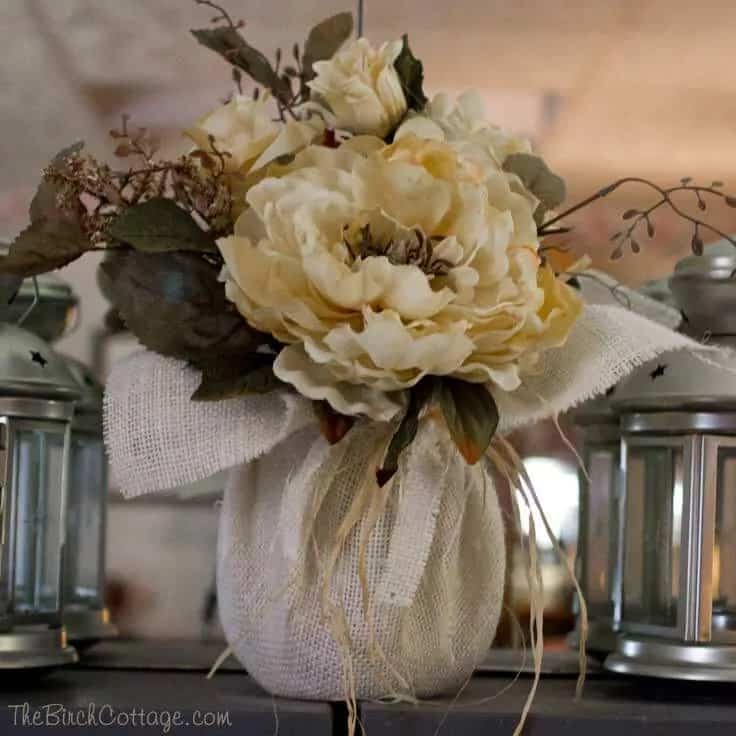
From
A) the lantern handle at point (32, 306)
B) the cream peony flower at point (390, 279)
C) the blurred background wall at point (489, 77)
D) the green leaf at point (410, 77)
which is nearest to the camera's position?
the cream peony flower at point (390, 279)

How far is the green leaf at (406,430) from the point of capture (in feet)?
2.06

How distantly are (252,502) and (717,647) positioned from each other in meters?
0.27

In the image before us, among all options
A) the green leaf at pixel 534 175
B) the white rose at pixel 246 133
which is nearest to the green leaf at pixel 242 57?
the white rose at pixel 246 133

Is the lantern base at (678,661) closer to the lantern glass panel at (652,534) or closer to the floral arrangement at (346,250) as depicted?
the lantern glass panel at (652,534)

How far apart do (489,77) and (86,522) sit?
46 cm

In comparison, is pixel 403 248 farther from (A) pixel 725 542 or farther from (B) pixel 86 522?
(B) pixel 86 522

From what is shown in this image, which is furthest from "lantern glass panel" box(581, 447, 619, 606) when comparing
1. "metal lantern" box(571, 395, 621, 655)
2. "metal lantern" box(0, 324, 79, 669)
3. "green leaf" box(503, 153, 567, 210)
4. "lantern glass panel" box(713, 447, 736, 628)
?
"metal lantern" box(0, 324, 79, 669)

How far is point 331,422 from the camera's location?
0.64m

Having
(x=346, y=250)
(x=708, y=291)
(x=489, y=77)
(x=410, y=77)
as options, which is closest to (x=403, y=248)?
(x=346, y=250)

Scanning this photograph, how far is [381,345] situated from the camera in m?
0.59

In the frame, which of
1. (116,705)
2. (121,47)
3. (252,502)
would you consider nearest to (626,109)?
(121,47)

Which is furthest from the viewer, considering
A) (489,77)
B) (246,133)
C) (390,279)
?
(489,77)

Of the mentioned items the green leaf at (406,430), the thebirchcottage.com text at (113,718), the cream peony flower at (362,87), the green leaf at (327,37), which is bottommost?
the thebirchcottage.com text at (113,718)

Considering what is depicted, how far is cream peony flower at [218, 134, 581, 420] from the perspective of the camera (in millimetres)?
597
